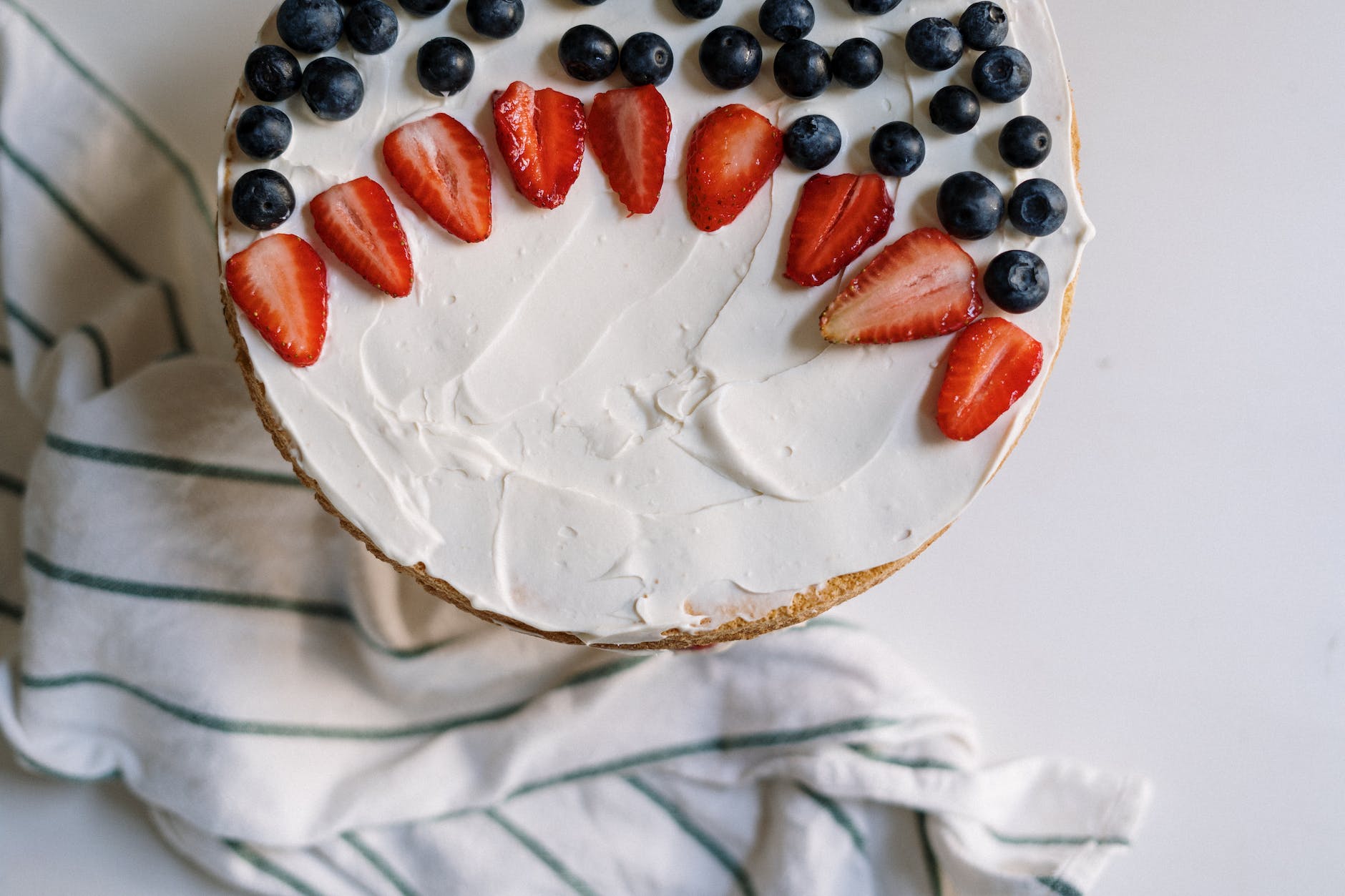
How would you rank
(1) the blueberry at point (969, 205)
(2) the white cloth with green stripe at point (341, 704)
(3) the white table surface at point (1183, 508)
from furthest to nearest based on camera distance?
(3) the white table surface at point (1183, 508) < (2) the white cloth with green stripe at point (341, 704) < (1) the blueberry at point (969, 205)

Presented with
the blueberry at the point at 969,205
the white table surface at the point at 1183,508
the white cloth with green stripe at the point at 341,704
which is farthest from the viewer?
the white table surface at the point at 1183,508

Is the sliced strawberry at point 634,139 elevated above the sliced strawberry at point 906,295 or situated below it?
above

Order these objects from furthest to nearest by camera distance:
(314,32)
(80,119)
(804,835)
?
(80,119) → (804,835) → (314,32)

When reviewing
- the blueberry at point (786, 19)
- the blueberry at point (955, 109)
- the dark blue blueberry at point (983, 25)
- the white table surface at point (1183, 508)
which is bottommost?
the white table surface at point (1183, 508)

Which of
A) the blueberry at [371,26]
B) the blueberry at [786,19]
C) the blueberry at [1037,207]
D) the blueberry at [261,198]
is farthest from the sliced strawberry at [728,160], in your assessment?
the blueberry at [261,198]

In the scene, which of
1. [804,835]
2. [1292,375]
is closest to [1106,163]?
[1292,375]

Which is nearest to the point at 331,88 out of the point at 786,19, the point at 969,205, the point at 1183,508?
the point at 786,19

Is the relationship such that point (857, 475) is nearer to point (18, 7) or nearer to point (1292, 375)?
point (1292, 375)

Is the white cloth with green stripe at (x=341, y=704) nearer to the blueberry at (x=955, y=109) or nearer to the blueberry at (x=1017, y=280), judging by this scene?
the blueberry at (x=1017, y=280)
